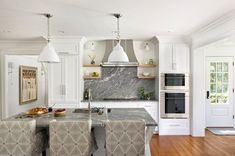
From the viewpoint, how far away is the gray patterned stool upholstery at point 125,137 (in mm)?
2908

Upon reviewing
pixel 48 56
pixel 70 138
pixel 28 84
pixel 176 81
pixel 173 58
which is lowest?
pixel 70 138

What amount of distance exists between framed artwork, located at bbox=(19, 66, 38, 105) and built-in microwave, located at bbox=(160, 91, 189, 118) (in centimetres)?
440

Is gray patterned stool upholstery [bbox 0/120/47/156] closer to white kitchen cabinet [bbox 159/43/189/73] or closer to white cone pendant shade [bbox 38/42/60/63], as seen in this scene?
white cone pendant shade [bbox 38/42/60/63]

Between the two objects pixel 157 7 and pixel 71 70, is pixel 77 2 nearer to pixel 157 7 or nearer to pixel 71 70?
pixel 157 7

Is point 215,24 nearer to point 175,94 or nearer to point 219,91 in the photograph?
point 175,94

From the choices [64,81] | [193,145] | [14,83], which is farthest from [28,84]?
[193,145]

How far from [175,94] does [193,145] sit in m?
1.37

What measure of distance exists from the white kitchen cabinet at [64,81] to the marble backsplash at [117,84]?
30.2 inches

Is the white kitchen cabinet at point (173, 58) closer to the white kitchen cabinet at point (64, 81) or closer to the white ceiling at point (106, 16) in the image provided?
the white ceiling at point (106, 16)

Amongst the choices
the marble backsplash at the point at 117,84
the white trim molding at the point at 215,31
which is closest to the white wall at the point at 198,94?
the white trim molding at the point at 215,31

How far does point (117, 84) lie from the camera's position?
264 inches

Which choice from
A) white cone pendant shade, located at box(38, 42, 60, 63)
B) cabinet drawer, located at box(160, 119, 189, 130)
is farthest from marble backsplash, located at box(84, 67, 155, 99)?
white cone pendant shade, located at box(38, 42, 60, 63)

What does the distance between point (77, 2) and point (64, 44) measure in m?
2.79

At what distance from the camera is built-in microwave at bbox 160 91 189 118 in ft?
19.7
